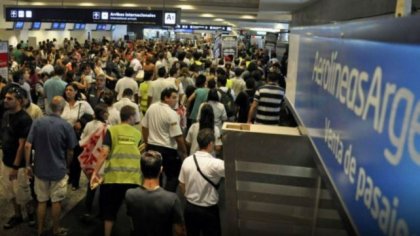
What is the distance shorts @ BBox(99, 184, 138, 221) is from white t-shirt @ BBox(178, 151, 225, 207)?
0.95m

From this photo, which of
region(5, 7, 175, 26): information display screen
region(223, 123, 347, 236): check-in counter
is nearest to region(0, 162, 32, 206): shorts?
region(223, 123, 347, 236): check-in counter

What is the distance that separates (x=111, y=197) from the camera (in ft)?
16.6

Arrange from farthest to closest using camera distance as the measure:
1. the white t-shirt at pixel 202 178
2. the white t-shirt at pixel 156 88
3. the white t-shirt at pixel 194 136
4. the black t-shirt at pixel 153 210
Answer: the white t-shirt at pixel 156 88, the white t-shirt at pixel 194 136, the white t-shirt at pixel 202 178, the black t-shirt at pixel 153 210

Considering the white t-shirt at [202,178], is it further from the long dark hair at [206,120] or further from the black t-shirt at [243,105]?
the black t-shirt at [243,105]

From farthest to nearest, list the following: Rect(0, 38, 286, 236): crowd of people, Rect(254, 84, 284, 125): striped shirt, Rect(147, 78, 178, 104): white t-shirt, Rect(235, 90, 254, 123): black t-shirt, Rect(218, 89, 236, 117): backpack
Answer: Rect(235, 90, 254, 123): black t-shirt < Rect(147, 78, 178, 104): white t-shirt < Rect(218, 89, 236, 117): backpack < Rect(254, 84, 284, 125): striped shirt < Rect(0, 38, 286, 236): crowd of people

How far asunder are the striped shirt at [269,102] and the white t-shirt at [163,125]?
1.90m

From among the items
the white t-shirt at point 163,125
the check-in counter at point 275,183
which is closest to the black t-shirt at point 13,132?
the white t-shirt at point 163,125

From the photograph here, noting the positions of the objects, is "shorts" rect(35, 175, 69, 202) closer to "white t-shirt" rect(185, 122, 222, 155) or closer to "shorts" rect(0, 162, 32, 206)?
"shorts" rect(0, 162, 32, 206)

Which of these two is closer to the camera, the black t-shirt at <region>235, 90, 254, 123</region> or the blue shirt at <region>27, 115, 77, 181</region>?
the blue shirt at <region>27, 115, 77, 181</region>

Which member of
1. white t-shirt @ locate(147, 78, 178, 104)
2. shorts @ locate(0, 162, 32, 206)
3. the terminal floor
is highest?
white t-shirt @ locate(147, 78, 178, 104)

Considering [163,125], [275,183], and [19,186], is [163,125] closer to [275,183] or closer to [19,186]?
[19,186]

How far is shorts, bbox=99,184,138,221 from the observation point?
Result: 5.01 metres

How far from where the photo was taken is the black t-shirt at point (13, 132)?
542 centimetres

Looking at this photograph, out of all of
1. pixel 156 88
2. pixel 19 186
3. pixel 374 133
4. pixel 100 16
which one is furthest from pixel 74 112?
pixel 100 16
